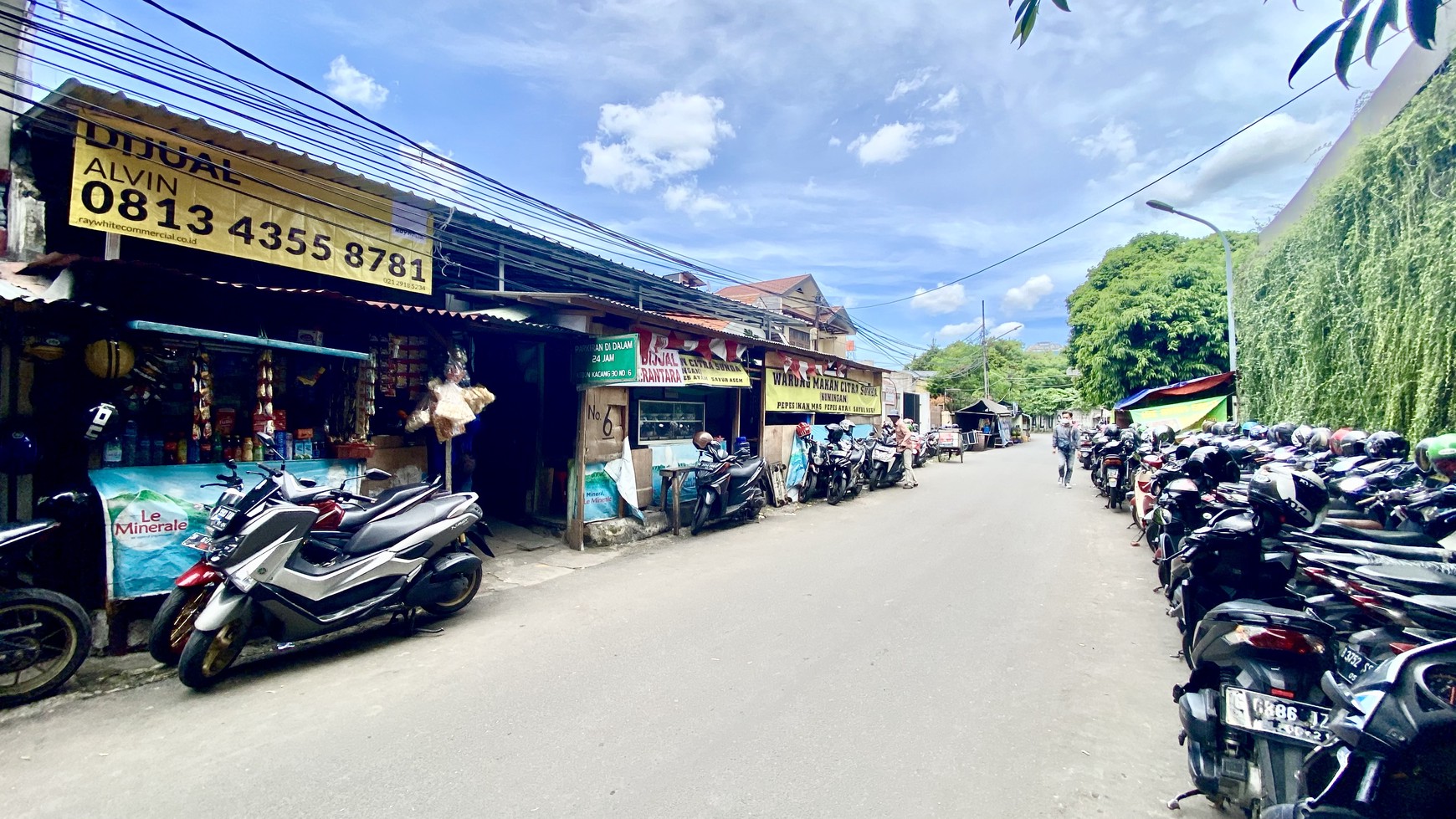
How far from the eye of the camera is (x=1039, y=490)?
45.5 ft

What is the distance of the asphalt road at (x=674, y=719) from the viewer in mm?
2707

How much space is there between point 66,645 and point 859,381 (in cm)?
1446

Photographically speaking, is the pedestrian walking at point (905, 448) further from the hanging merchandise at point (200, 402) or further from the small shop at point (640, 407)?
the hanging merchandise at point (200, 402)

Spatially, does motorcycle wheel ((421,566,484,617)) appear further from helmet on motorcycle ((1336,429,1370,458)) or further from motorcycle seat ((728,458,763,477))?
helmet on motorcycle ((1336,429,1370,458))

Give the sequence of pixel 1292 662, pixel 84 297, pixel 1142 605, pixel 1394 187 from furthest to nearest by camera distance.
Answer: pixel 1394 187, pixel 1142 605, pixel 84 297, pixel 1292 662

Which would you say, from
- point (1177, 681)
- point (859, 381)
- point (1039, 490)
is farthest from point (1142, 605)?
point (859, 381)

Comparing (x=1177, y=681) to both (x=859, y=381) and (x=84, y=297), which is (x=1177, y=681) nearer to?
(x=84, y=297)

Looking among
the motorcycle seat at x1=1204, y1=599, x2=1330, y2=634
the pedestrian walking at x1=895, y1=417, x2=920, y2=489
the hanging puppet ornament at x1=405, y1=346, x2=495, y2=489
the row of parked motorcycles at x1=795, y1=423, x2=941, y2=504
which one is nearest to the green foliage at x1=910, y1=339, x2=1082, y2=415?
the pedestrian walking at x1=895, y1=417, x2=920, y2=489

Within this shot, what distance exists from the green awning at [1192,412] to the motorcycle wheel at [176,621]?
14070mm

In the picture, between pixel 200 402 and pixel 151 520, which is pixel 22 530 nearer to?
pixel 151 520

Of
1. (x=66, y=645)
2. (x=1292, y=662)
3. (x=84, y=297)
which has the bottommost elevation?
(x=66, y=645)

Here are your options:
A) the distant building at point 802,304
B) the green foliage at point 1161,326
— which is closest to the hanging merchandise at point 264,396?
the green foliage at point 1161,326

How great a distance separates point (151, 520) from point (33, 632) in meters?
1.18

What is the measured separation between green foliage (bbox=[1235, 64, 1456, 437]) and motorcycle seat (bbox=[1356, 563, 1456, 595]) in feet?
17.5
